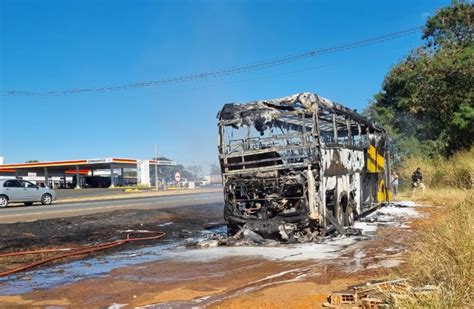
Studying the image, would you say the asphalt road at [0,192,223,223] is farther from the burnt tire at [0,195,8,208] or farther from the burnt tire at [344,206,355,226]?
the burnt tire at [344,206,355,226]

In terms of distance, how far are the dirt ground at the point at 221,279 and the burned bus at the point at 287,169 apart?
1.04m

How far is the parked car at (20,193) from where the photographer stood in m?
27.2

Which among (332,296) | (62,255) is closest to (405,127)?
(62,255)

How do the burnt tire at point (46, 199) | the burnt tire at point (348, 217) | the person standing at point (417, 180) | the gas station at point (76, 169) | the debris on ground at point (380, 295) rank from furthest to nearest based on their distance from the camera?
the gas station at point (76, 169) < the burnt tire at point (46, 199) < the person standing at point (417, 180) < the burnt tire at point (348, 217) < the debris on ground at point (380, 295)

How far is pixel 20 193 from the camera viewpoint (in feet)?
91.2

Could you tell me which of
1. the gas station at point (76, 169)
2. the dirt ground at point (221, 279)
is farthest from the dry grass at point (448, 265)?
the gas station at point (76, 169)

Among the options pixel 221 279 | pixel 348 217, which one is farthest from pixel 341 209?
pixel 221 279

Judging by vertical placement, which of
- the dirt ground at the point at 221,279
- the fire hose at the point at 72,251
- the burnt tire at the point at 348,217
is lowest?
the dirt ground at the point at 221,279

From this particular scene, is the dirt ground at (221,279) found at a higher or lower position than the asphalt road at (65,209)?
lower

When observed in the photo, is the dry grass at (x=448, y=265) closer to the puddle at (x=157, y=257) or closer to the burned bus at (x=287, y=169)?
the puddle at (x=157, y=257)

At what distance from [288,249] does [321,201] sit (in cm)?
136

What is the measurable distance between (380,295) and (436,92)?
23.5 meters

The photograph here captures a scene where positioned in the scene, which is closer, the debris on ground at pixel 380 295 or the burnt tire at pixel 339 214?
the debris on ground at pixel 380 295

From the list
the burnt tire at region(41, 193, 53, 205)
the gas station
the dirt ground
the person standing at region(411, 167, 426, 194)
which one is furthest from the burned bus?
the gas station
